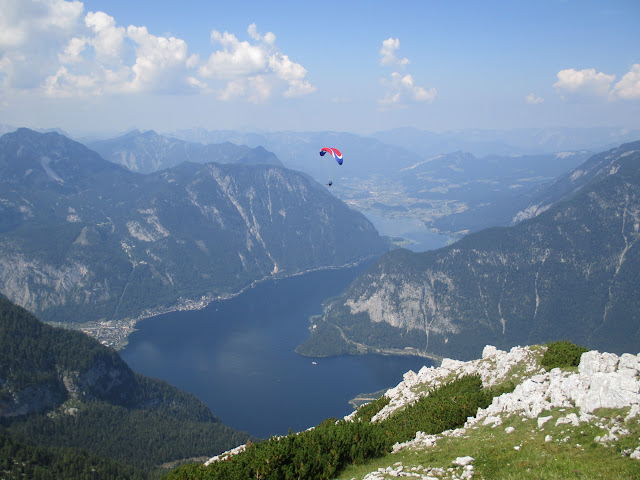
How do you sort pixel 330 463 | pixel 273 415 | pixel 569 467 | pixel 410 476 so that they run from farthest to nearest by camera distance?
pixel 273 415 < pixel 330 463 < pixel 410 476 < pixel 569 467

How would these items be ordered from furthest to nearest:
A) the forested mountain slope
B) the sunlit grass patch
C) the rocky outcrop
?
the forested mountain slope → the rocky outcrop → the sunlit grass patch

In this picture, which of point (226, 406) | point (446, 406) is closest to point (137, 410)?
point (226, 406)

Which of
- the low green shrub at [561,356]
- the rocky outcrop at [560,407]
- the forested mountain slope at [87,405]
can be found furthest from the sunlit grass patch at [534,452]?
the forested mountain slope at [87,405]

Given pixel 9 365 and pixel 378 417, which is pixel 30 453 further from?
pixel 378 417

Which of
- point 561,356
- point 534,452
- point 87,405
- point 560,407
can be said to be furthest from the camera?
point 87,405

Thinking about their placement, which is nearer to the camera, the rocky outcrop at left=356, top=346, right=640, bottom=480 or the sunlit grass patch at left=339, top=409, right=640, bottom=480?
the sunlit grass patch at left=339, top=409, right=640, bottom=480

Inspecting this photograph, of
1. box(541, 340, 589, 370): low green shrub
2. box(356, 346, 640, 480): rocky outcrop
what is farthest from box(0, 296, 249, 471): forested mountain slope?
box(356, 346, 640, 480): rocky outcrop

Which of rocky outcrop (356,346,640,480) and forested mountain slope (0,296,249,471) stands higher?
rocky outcrop (356,346,640,480)

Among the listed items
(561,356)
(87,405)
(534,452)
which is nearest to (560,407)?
(534,452)

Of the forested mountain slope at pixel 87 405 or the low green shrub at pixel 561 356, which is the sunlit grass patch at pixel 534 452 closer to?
the low green shrub at pixel 561 356

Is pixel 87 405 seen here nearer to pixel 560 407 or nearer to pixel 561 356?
pixel 561 356

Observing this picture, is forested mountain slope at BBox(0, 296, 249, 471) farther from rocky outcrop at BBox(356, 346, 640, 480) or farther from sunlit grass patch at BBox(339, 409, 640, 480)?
sunlit grass patch at BBox(339, 409, 640, 480)
